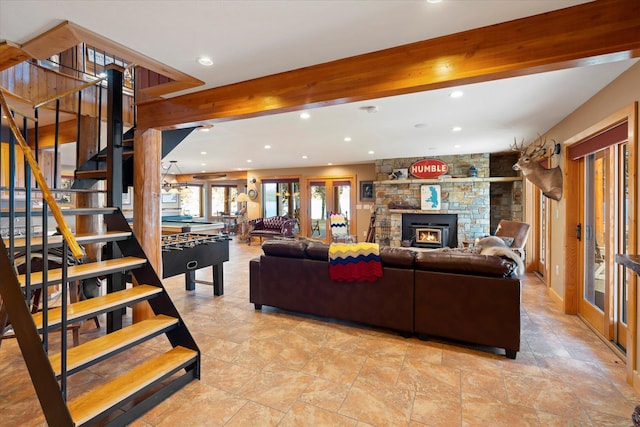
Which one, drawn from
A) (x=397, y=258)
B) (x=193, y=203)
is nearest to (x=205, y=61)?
(x=397, y=258)

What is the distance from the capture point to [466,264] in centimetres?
273

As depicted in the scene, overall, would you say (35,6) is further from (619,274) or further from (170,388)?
(619,274)

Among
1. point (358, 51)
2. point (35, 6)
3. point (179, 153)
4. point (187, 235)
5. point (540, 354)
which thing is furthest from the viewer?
point (179, 153)

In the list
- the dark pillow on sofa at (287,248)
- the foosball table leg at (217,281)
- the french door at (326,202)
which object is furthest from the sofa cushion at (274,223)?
the dark pillow on sofa at (287,248)

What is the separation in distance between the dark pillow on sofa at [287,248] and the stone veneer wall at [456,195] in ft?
15.2

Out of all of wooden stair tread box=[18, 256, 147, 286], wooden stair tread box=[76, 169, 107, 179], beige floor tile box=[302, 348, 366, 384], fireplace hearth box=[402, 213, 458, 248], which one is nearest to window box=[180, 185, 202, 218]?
fireplace hearth box=[402, 213, 458, 248]

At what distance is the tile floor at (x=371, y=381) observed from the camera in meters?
1.92

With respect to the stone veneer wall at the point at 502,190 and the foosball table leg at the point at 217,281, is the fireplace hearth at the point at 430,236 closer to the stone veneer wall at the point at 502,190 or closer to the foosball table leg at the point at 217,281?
the stone veneer wall at the point at 502,190

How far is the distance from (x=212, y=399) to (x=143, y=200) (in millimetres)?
2043

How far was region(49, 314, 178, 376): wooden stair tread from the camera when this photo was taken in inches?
69.0

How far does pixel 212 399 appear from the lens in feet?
6.86

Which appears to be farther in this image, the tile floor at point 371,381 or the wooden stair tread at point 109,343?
the tile floor at point 371,381

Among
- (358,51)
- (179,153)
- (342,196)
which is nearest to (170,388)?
(358,51)

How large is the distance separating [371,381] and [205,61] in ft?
9.10
